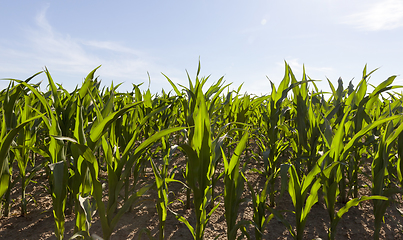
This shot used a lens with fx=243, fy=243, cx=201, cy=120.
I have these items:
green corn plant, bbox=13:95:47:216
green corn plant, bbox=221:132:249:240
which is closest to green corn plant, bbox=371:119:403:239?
green corn plant, bbox=221:132:249:240

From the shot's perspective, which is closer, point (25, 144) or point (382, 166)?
point (382, 166)

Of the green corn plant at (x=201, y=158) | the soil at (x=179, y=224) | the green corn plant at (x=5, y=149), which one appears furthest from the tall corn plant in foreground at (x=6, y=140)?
the green corn plant at (x=201, y=158)

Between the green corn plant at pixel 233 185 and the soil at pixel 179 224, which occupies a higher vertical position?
the green corn plant at pixel 233 185

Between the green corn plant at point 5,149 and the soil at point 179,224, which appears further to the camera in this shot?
the soil at point 179,224

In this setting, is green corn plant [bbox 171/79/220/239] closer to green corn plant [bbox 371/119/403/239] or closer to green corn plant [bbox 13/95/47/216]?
green corn plant [bbox 371/119/403/239]

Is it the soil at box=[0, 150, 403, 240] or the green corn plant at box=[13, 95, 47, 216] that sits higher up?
the green corn plant at box=[13, 95, 47, 216]

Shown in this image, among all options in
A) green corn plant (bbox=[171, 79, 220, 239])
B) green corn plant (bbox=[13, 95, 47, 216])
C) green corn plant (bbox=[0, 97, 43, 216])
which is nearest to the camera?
green corn plant (bbox=[0, 97, 43, 216])

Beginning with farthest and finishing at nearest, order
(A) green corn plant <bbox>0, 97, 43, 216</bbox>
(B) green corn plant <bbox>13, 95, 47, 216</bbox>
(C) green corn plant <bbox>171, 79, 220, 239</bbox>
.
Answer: (B) green corn plant <bbox>13, 95, 47, 216</bbox> < (C) green corn plant <bbox>171, 79, 220, 239</bbox> < (A) green corn plant <bbox>0, 97, 43, 216</bbox>

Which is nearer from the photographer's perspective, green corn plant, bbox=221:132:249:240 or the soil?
green corn plant, bbox=221:132:249:240

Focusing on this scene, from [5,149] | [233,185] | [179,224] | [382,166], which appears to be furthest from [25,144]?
[382,166]

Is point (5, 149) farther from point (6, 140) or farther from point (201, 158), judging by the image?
point (201, 158)

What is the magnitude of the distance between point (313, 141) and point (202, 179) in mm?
868

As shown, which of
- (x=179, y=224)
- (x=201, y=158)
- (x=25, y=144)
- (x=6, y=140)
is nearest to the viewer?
(x=6, y=140)

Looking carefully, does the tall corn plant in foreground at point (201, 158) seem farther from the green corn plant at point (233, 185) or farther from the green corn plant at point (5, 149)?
the green corn plant at point (5, 149)
